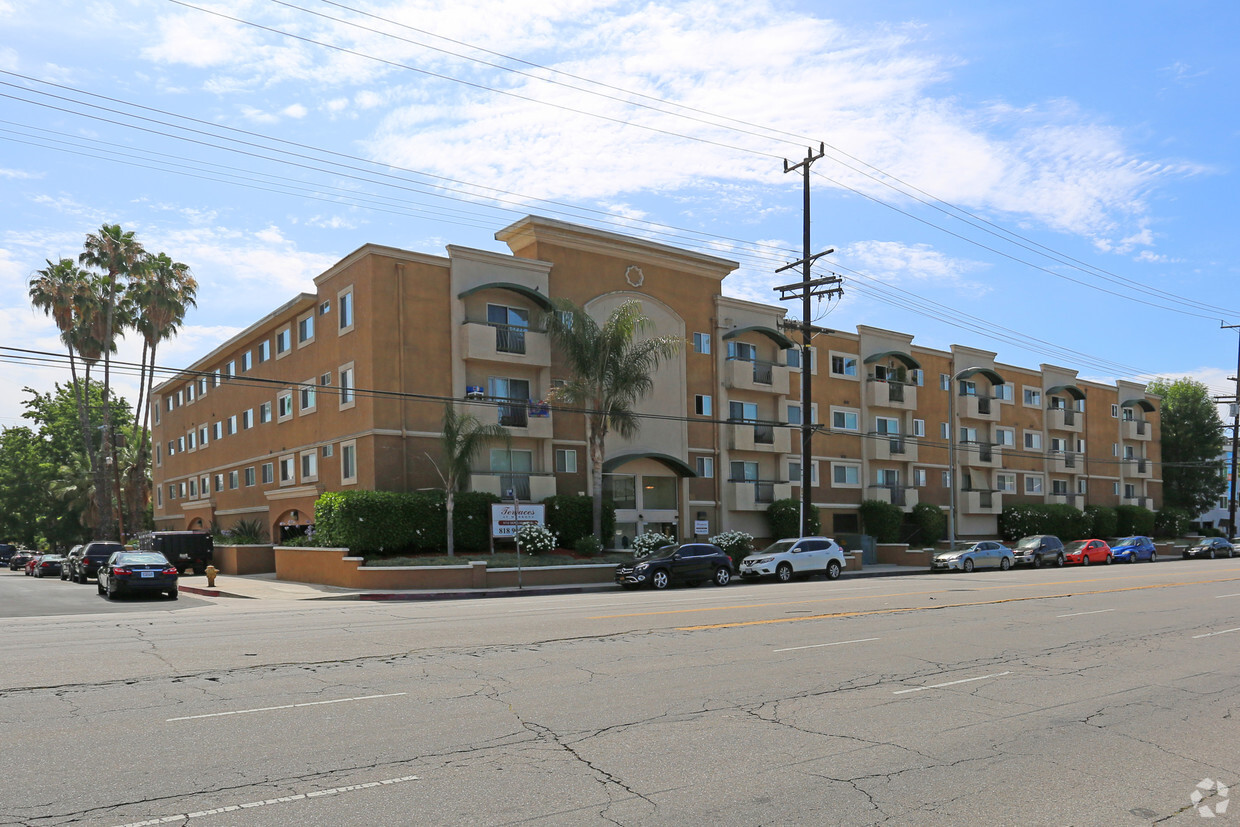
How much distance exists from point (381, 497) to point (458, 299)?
8334 millimetres

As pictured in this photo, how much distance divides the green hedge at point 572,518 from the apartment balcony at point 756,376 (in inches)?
400

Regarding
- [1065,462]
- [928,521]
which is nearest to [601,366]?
[928,521]

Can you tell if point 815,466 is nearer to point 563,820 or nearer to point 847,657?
point 847,657

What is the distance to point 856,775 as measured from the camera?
6914 mm

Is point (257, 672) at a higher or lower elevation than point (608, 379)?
lower

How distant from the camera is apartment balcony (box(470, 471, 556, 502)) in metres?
34.5

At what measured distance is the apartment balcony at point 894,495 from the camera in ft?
165

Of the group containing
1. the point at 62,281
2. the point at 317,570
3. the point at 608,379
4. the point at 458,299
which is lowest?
the point at 317,570

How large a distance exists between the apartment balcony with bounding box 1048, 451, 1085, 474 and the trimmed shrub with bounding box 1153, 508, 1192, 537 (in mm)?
9314

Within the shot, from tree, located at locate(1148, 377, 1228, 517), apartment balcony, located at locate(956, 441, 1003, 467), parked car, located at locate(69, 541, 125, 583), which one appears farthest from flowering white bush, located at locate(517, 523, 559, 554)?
tree, located at locate(1148, 377, 1228, 517)

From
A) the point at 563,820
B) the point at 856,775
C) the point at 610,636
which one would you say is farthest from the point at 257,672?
the point at 856,775

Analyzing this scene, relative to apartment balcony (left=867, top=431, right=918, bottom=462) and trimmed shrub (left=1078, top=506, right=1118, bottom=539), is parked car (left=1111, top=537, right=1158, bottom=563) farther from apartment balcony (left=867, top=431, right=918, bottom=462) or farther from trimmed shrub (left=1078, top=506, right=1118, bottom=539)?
apartment balcony (left=867, top=431, right=918, bottom=462)

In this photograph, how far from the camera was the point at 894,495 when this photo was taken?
50625mm

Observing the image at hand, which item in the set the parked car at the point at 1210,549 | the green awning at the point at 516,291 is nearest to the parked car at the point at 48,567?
the green awning at the point at 516,291
